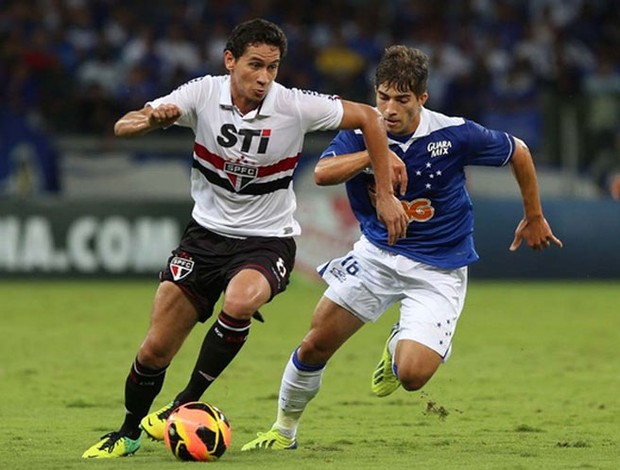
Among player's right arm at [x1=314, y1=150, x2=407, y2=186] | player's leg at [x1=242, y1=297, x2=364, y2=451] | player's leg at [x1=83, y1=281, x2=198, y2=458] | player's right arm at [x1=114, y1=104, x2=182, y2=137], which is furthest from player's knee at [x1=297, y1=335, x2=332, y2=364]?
player's right arm at [x1=114, y1=104, x2=182, y2=137]

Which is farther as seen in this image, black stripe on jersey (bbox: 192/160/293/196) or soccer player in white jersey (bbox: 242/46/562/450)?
soccer player in white jersey (bbox: 242/46/562/450)

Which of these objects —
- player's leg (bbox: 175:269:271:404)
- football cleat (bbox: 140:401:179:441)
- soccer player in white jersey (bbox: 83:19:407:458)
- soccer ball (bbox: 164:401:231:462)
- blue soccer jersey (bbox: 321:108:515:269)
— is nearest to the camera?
soccer ball (bbox: 164:401:231:462)

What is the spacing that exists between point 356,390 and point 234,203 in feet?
10.5

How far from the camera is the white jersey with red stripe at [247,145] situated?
23.7 ft

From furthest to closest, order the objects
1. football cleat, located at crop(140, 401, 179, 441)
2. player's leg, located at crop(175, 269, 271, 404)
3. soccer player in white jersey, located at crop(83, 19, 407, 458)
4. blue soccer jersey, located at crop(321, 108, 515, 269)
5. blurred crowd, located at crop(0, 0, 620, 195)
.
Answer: blurred crowd, located at crop(0, 0, 620, 195), blue soccer jersey, located at crop(321, 108, 515, 269), football cleat, located at crop(140, 401, 179, 441), soccer player in white jersey, located at crop(83, 19, 407, 458), player's leg, located at crop(175, 269, 271, 404)

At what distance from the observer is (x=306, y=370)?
24.6 ft

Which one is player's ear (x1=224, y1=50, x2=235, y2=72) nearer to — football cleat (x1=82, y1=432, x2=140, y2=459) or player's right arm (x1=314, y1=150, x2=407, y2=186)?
player's right arm (x1=314, y1=150, x2=407, y2=186)

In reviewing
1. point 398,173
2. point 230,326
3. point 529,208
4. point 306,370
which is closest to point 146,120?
point 230,326

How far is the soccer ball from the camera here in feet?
22.2

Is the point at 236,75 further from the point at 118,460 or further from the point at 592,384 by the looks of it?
the point at 592,384

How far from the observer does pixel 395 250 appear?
7.70 m

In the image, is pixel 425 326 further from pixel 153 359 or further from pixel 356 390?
pixel 356 390

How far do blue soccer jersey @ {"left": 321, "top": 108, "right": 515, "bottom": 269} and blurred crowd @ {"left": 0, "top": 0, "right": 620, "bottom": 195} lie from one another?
1160cm

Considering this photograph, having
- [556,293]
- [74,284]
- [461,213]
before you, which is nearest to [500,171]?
[556,293]
